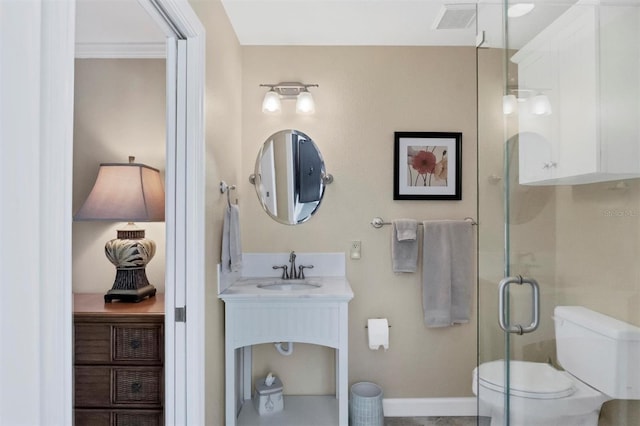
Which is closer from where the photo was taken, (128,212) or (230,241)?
(128,212)

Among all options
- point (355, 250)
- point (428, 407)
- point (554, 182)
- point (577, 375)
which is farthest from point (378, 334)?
point (554, 182)

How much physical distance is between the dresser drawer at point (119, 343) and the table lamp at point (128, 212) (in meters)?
0.12

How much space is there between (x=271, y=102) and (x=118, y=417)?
6.03ft

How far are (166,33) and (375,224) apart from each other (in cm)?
159

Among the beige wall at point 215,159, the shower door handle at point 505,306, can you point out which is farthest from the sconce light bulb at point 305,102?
the shower door handle at point 505,306

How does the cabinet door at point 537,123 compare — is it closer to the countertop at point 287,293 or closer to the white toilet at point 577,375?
the white toilet at point 577,375

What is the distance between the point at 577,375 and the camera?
4.65 feet

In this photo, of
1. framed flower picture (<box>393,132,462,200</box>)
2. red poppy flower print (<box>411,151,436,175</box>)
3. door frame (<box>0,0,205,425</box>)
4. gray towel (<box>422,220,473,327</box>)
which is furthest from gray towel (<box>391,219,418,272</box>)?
door frame (<box>0,0,205,425</box>)

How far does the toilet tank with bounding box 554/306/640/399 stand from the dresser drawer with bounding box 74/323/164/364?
5.14 feet

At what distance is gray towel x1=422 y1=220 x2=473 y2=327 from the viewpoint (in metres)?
2.38

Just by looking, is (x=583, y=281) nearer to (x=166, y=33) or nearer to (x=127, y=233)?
(x=127, y=233)

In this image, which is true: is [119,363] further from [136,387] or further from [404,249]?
[404,249]

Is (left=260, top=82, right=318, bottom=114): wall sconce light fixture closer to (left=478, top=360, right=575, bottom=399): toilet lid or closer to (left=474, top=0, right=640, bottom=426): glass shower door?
(left=474, top=0, right=640, bottom=426): glass shower door

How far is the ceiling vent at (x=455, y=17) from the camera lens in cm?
188
